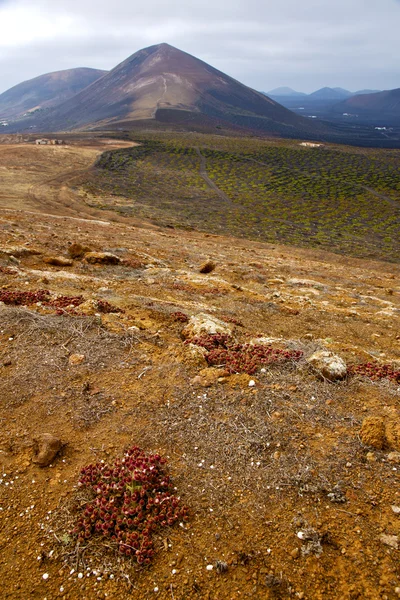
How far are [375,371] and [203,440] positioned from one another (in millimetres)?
3928

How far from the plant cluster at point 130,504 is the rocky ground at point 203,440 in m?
0.11

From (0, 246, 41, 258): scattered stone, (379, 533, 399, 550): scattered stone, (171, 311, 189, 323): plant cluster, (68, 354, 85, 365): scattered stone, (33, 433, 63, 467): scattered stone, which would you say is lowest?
(379, 533, 399, 550): scattered stone

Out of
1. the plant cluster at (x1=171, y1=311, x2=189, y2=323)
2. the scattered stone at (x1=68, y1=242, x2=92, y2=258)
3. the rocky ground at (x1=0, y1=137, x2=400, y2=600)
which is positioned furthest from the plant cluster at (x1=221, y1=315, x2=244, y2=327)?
the scattered stone at (x1=68, y1=242, x2=92, y2=258)

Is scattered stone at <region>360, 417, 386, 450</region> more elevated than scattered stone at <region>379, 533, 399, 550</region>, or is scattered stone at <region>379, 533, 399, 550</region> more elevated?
scattered stone at <region>360, 417, 386, 450</region>

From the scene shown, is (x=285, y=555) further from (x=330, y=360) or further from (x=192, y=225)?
(x=192, y=225)

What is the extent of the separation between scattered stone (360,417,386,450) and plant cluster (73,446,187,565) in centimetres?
274

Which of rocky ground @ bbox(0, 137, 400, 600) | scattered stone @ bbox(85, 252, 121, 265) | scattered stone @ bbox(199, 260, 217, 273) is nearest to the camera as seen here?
rocky ground @ bbox(0, 137, 400, 600)

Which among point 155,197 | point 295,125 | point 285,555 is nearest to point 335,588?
point 285,555

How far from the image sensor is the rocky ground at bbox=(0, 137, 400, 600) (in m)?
3.62

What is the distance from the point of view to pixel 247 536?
392 centimetres

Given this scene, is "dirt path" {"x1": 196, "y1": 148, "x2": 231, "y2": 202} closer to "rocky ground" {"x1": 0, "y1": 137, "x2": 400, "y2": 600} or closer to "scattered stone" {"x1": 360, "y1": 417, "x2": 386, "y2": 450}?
Answer: "rocky ground" {"x1": 0, "y1": 137, "x2": 400, "y2": 600}

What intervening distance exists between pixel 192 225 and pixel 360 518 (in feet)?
110

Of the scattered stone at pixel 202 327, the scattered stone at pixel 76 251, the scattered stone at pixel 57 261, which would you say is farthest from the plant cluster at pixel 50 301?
the scattered stone at pixel 76 251

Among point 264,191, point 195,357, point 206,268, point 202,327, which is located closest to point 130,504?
point 195,357
